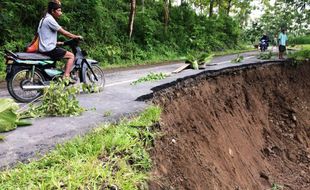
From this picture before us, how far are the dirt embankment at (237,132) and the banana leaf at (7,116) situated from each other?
1839mm

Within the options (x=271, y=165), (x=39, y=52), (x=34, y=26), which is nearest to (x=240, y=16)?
(x=34, y=26)

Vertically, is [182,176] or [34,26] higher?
[34,26]

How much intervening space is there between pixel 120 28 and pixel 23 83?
1342 centimetres

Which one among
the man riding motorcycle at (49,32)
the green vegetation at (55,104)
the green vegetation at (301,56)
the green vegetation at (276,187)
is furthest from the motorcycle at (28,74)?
the green vegetation at (301,56)

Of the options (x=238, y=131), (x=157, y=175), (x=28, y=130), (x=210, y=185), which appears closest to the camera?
(x=157, y=175)

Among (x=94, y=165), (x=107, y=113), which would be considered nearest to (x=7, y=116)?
(x=107, y=113)

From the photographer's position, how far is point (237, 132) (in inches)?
358

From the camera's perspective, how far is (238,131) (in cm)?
919

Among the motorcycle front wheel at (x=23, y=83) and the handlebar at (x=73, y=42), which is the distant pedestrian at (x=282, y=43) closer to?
the handlebar at (x=73, y=42)

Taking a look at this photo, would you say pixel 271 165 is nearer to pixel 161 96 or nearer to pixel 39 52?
pixel 161 96

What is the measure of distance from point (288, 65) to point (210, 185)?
11.0 meters

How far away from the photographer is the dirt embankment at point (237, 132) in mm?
5277

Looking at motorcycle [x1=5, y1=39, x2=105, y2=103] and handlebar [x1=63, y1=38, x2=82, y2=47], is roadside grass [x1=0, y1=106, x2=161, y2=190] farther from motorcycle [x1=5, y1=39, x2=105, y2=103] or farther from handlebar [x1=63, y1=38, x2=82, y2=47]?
handlebar [x1=63, y1=38, x2=82, y2=47]

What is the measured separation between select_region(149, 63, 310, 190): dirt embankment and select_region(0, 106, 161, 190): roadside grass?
0.29 m
